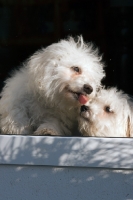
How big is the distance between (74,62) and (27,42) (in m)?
0.65

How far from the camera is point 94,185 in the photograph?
394 centimetres

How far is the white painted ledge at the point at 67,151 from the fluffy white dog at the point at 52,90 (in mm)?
87

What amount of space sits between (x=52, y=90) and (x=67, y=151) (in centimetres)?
43

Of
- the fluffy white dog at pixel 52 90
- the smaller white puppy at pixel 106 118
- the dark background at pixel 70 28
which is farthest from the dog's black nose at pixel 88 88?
the dark background at pixel 70 28

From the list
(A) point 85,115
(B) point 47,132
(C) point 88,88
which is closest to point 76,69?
(C) point 88,88

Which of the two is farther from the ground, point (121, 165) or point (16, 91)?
point (16, 91)

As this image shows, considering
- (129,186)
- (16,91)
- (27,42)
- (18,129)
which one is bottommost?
(129,186)

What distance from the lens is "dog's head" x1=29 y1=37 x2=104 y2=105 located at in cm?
387

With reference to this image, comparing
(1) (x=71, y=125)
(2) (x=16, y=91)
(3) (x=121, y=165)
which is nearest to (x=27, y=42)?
(2) (x=16, y=91)

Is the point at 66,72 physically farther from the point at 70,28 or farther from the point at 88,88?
the point at 70,28

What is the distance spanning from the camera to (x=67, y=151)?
12.9 ft

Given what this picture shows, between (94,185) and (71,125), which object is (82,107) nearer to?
(71,125)

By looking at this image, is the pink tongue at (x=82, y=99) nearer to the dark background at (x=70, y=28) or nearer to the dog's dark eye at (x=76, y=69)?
the dog's dark eye at (x=76, y=69)

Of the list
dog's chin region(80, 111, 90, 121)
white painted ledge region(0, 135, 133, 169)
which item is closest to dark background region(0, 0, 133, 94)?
dog's chin region(80, 111, 90, 121)
